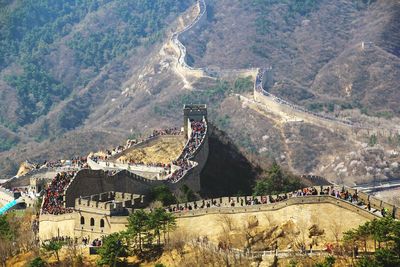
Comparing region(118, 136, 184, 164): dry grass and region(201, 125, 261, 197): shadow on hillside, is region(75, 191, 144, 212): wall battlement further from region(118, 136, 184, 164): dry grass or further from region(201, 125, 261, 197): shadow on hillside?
region(118, 136, 184, 164): dry grass

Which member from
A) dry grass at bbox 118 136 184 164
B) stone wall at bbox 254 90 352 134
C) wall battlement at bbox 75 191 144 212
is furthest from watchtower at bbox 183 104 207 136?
stone wall at bbox 254 90 352 134

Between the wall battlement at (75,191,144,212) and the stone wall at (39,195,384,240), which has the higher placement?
the wall battlement at (75,191,144,212)

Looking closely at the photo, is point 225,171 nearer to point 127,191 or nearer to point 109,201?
point 127,191

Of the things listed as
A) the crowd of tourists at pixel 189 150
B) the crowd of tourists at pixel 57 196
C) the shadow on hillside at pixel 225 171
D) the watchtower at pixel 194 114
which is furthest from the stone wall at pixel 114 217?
the watchtower at pixel 194 114

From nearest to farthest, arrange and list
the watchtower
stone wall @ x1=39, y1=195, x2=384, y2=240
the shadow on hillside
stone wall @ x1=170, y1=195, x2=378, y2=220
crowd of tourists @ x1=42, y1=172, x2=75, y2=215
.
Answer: stone wall @ x1=170, y1=195, x2=378, y2=220, stone wall @ x1=39, y1=195, x2=384, y2=240, crowd of tourists @ x1=42, y1=172, x2=75, y2=215, the shadow on hillside, the watchtower

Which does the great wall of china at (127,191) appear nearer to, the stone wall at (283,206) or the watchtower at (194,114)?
the stone wall at (283,206)
